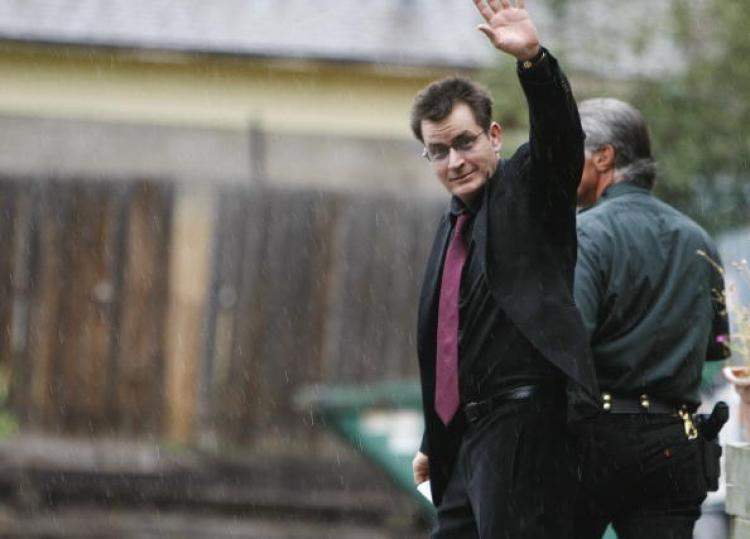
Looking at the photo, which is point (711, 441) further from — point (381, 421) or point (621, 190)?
point (381, 421)

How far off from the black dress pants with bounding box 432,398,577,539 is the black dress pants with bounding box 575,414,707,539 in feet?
0.92

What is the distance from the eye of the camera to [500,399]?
5141 millimetres

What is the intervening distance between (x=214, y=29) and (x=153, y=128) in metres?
2.47

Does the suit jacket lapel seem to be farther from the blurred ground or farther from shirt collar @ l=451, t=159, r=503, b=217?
the blurred ground

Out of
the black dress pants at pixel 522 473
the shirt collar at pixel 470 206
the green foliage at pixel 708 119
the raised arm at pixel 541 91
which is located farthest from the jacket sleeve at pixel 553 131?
the green foliage at pixel 708 119

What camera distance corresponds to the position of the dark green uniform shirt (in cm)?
552

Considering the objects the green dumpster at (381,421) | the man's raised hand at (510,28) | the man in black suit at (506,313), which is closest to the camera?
the man's raised hand at (510,28)

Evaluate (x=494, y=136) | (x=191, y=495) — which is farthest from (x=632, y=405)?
(x=191, y=495)

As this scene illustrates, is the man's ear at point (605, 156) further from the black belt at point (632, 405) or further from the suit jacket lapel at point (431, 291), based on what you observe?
the black belt at point (632, 405)

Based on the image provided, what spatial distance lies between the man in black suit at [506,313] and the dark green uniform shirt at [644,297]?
41 cm

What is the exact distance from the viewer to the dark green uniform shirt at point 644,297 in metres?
5.52

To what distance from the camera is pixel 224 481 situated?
42.3 ft

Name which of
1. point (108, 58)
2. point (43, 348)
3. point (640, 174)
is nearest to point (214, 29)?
point (108, 58)

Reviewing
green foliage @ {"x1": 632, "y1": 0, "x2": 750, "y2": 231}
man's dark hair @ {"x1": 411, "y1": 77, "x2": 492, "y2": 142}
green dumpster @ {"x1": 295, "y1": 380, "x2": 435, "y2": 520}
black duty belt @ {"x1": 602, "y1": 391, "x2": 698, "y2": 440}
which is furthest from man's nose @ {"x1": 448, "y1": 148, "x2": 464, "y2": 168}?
green foliage @ {"x1": 632, "y1": 0, "x2": 750, "y2": 231}
